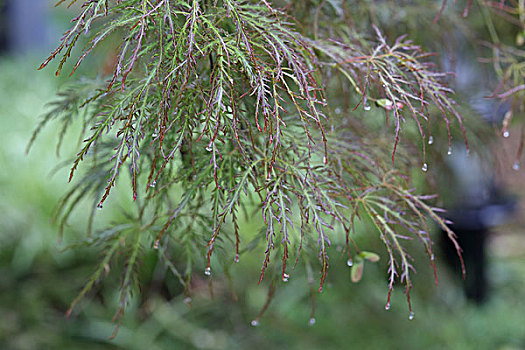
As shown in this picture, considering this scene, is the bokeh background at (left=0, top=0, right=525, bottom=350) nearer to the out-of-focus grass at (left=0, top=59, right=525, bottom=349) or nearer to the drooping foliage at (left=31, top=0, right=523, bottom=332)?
the out-of-focus grass at (left=0, top=59, right=525, bottom=349)

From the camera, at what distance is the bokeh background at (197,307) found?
175 centimetres

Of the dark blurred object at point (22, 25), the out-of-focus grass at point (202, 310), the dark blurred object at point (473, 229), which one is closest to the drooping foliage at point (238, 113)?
the out-of-focus grass at point (202, 310)

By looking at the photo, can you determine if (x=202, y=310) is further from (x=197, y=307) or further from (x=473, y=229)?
(x=473, y=229)

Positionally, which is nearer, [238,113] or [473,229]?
[238,113]

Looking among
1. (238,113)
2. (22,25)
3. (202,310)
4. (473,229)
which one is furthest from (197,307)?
(22,25)

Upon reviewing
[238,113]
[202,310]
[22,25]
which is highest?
[238,113]

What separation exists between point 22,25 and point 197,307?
3.45 m

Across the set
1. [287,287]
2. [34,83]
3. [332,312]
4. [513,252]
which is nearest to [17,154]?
[34,83]

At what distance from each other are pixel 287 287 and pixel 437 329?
20.6 inches

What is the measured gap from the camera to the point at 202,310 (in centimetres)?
186

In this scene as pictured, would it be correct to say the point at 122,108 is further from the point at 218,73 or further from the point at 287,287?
the point at 287,287

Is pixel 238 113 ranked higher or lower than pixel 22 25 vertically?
higher

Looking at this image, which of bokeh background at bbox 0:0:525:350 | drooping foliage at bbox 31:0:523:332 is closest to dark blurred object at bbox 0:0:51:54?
bokeh background at bbox 0:0:525:350

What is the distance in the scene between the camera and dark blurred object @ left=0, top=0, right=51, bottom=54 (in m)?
4.30
